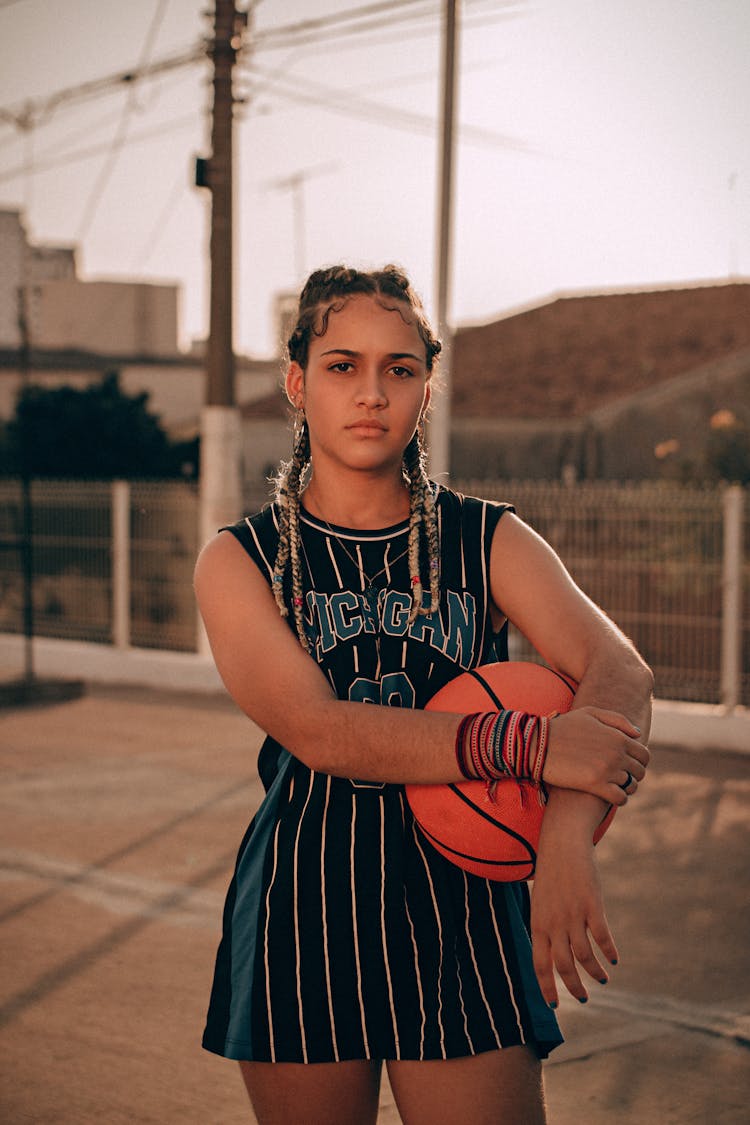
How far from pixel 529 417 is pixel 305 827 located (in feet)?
83.3

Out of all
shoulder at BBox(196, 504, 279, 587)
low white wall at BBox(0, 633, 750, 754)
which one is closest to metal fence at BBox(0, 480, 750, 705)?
low white wall at BBox(0, 633, 750, 754)

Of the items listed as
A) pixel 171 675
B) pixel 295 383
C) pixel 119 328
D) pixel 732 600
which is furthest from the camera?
pixel 119 328

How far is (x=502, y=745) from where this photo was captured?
201 centimetres

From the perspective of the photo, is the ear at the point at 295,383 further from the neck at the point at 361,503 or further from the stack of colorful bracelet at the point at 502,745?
the stack of colorful bracelet at the point at 502,745

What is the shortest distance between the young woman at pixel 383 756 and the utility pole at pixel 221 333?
34.4ft

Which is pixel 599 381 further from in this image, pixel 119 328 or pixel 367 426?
pixel 367 426

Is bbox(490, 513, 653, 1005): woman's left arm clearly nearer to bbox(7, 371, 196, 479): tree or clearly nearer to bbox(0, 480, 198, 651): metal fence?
bbox(0, 480, 198, 651): metal fence

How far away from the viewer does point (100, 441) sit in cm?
2080

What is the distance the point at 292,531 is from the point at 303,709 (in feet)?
1.09

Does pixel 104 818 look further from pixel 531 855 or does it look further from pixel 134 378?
pixel 134 378

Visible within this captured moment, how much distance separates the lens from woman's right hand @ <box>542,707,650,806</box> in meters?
1.97

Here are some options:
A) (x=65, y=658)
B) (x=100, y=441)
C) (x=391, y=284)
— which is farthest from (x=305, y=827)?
(x=100, y=441)

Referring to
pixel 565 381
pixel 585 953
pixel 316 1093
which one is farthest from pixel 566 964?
pixel 565 381

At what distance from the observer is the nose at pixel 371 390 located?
219 cm
